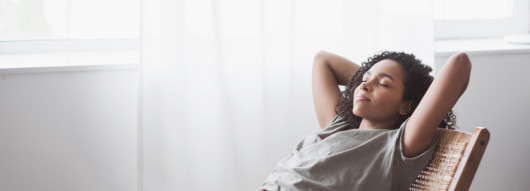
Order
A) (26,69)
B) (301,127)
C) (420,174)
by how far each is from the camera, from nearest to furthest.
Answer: (420,174)
(26,69)
(301,127)

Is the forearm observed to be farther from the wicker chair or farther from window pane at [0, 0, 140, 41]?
window pane at [0, 0, 140, 41]

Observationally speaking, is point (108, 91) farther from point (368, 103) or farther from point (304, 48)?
point (368, 103)

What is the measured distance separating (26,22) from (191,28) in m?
0.66

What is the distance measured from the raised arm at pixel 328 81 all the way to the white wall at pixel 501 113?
51cm

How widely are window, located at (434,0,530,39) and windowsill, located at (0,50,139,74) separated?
1188 mm

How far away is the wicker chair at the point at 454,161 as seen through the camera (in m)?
1.42

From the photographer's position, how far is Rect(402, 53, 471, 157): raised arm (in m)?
1.43

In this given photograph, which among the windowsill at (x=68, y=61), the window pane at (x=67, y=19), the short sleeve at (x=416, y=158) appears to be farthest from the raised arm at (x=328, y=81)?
the window pane at (x=67, y=19)

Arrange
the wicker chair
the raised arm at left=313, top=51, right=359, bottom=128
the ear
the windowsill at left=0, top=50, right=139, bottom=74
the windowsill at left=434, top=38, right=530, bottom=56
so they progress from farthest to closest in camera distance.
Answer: the windowsill at left=434, top=38, right=530, bottom=56 < the windowsill at left=0, top=50, right=139, bottom=74 < the raised arm at left=313, top=51, right=359, bottom=128 < the ear < the wicker chair

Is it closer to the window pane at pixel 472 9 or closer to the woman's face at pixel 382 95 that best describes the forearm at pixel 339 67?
the woman's face at pixel 382 95

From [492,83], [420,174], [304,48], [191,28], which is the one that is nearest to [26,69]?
[191,28]

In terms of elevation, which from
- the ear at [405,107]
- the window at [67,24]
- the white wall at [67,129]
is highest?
the window at [67,24]

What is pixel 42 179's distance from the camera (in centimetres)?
212

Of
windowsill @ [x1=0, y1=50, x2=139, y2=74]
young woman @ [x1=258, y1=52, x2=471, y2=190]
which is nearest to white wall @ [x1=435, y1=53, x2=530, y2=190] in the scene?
young woman @ [x1=258, y1=52, x2=471, y2=190]
